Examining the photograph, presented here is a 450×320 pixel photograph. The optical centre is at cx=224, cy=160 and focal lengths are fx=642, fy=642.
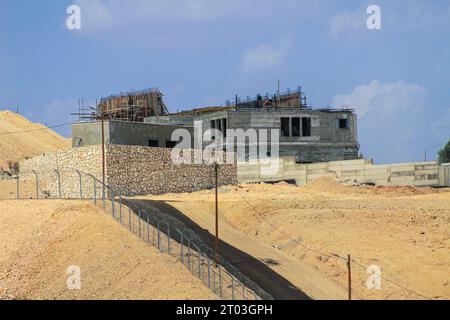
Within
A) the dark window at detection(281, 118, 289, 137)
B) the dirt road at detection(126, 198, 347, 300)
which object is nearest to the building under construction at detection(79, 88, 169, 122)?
the dark window at detection(281, 118, 289, 137)

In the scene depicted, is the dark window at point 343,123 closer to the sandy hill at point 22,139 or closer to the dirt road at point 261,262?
the dirt road at point 261,262

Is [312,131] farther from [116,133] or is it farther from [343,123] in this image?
[116,133]

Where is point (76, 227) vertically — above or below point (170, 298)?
above

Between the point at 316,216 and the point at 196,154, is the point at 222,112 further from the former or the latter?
the point at 316,216

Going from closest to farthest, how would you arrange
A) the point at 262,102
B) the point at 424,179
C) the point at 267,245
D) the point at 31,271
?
the point at 31,271 → the point at 267,245 → the point at 424,179 → the point at 262,102

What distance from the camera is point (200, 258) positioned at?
28.6m

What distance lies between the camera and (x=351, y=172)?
5100cm

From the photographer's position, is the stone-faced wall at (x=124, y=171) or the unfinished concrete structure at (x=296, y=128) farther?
the unfinished concrete structure at (x=296, y=128)

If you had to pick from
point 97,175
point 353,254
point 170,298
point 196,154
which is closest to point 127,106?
point 196,154

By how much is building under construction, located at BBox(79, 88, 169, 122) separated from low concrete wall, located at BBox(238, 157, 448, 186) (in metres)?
19.8

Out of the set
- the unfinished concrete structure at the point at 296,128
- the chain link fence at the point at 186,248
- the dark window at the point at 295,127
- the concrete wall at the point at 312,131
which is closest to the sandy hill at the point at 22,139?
the unfinished concrete structure at the point at 296,128

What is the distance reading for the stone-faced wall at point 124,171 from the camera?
138 feet

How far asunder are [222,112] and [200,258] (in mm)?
33785

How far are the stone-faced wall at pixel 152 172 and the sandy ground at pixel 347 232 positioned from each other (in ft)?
5.26
